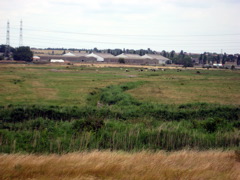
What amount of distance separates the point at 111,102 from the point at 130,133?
16.1 metres

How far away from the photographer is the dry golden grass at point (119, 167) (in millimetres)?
8039

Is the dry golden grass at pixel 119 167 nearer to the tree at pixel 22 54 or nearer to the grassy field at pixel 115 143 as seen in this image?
the grassy field at pixel 115 143

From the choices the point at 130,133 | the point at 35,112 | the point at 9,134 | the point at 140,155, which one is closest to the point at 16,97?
the point at 35,112

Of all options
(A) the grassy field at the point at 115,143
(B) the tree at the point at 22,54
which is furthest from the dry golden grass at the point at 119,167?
(B) the tree at the point at 22,54

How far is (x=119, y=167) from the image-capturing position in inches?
341

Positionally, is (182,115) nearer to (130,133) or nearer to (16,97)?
(130,133)

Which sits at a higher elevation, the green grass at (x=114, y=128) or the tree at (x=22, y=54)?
the tree at (x=22, y=54)

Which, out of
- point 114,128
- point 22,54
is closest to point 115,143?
point 114,128

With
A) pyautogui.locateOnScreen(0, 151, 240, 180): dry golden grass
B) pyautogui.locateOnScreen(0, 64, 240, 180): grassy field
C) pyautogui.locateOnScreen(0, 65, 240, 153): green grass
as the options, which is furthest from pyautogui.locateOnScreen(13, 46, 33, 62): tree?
pyautogui.locateOnScreen(0, 151, 240, 180): dry golden grass

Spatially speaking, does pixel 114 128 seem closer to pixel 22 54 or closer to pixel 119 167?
pixel 119 167

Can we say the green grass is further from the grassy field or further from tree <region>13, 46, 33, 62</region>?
tree <region>13, 46, 33, 62</region>

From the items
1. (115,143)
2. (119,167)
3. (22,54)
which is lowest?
(115,143)

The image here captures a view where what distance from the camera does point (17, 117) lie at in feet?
74.2

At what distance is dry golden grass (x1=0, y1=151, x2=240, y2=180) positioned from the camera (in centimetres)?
804
